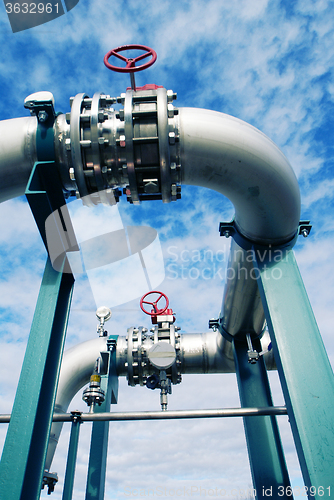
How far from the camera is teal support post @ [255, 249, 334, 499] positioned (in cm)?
189

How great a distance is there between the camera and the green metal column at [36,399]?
176 cm

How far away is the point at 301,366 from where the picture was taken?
221 cm

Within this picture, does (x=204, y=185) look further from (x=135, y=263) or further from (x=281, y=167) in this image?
(x=135, y=263)

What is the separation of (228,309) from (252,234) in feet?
4.95

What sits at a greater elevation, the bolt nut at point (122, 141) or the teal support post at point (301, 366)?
the bolt nut at point (122, 141)

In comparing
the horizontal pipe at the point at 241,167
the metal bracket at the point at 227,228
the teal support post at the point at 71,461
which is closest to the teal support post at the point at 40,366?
the horizontal pipe at the point at 241,167

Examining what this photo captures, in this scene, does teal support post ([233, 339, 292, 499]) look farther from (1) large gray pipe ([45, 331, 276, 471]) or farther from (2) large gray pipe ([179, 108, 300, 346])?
(2) large gray pipe ([179, 108, 300, 346])

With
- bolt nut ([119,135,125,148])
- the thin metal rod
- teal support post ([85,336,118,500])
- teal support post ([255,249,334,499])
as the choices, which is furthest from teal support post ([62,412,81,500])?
bolt nut ([119,135,125,148])

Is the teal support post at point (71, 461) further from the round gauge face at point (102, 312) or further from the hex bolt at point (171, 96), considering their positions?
the hex bolt at point (171, 96)

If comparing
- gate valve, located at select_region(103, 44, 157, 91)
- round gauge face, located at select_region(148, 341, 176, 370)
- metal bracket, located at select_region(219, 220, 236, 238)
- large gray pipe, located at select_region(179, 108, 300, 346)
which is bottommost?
round gauge face, located at select_region(148, 341, 176, 370)

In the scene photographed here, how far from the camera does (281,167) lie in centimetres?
255

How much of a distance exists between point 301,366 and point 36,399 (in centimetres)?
167

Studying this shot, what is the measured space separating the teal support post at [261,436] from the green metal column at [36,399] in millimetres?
2598

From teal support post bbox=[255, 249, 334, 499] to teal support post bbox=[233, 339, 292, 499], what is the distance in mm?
1898
